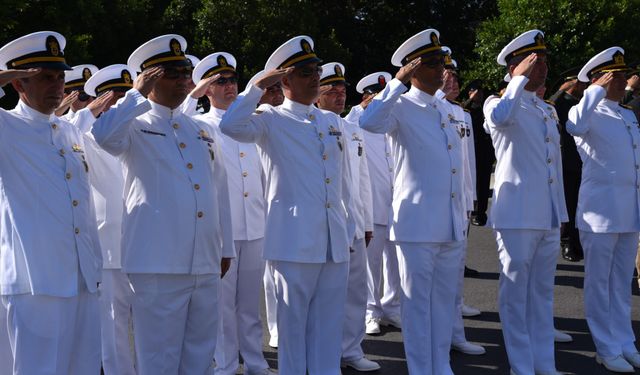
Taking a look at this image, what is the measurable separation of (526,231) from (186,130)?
2.55 meters

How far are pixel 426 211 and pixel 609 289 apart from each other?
2043mm

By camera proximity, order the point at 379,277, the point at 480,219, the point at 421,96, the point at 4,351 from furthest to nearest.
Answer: the point at 480,219
the point at 379,277
the point at 421,96
the point at 4,351

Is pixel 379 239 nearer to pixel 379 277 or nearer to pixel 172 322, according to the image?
pixel 379 277

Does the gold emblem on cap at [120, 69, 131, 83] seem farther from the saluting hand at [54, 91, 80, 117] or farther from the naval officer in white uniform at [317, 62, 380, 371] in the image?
the naval officer in white uniform at [317, 62, 380, 371]

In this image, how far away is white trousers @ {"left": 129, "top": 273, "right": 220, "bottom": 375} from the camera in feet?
15.9

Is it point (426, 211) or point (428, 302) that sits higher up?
point (426, 211)

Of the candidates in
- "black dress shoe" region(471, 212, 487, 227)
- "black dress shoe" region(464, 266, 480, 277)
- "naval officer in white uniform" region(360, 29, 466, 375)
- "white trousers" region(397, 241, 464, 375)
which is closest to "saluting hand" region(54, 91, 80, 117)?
"naval officer in white uniform" region(360, 29, 466, 375)

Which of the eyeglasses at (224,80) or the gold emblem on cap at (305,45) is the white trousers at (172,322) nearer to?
the gold emblem on cap at (305,45)

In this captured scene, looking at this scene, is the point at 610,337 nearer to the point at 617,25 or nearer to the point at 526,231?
the point at 526,231

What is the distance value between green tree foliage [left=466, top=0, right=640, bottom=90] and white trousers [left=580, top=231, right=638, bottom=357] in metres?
10.8

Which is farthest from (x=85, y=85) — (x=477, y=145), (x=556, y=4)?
(x=556, y=4)

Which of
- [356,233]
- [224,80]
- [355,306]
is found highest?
[224,80]

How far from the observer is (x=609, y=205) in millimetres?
6871

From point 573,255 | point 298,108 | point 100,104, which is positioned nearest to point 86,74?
point 100,104
